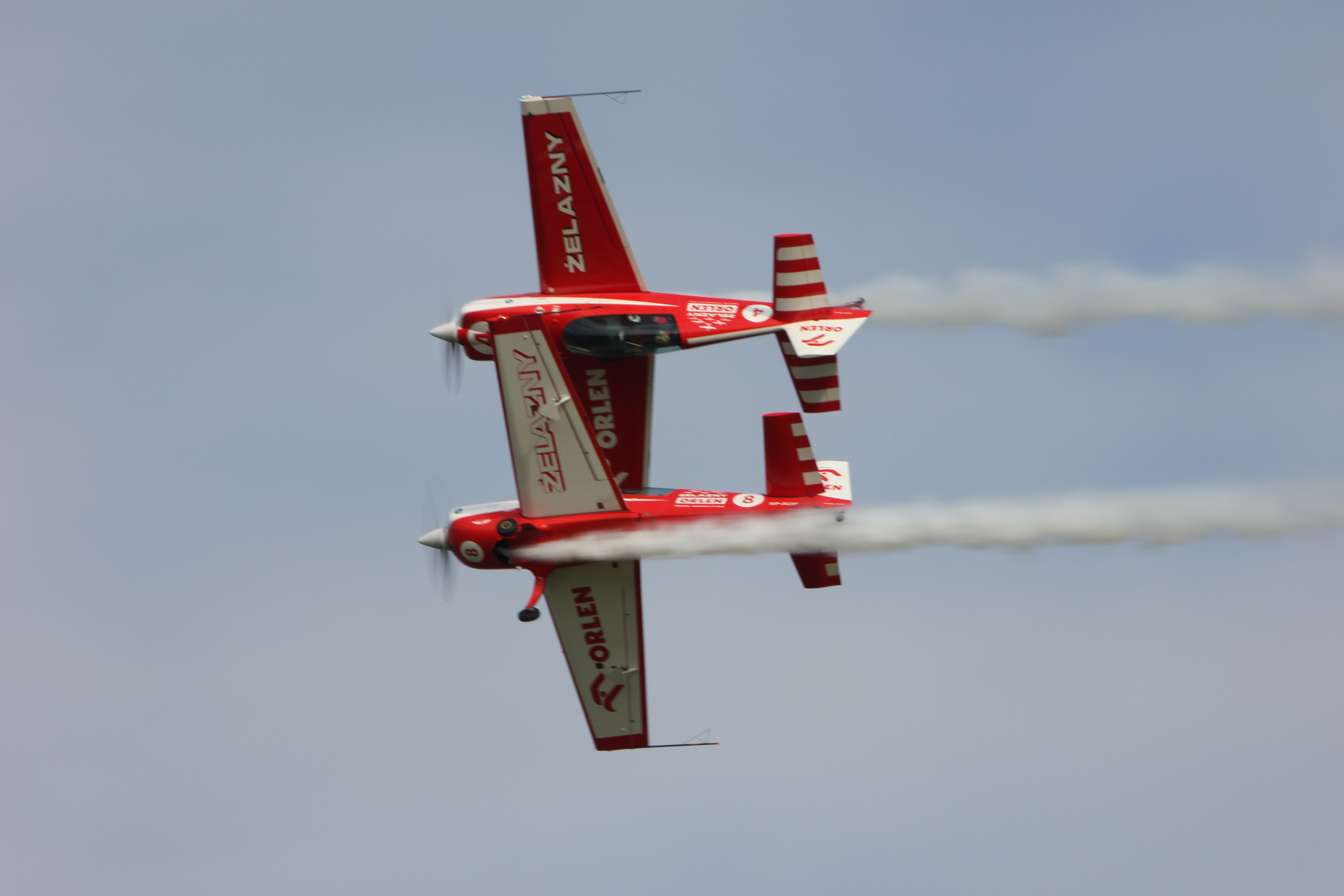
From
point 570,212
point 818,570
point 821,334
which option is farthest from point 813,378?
point 570,212

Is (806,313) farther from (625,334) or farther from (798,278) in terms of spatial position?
(625,334)

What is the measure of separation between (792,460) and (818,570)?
179cm

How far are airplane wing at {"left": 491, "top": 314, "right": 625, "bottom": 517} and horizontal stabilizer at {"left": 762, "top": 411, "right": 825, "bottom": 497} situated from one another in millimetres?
2654

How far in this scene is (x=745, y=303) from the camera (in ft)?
96.1

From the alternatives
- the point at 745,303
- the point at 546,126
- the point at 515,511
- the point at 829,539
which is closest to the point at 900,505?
the point at 829,539

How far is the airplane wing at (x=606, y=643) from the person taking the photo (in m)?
29.8

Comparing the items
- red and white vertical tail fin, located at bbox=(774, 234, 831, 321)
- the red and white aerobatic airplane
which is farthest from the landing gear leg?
red and white vertical tail fin, located at bbox=(774, 234, 831, 321)

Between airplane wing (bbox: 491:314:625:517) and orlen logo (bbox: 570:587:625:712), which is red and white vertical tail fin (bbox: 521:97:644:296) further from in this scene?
orlen logo (bbox: 570:587:625:712)

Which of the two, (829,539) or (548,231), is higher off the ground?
(548,231)

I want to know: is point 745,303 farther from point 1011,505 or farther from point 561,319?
point 1011,505

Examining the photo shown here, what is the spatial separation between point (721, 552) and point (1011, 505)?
14.3 feet

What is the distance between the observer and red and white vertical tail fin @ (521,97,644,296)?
30.1 metres

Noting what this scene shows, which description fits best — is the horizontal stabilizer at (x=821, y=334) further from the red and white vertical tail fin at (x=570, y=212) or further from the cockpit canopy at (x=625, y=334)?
the red and white vertical tail fin at (x=570, y=212)

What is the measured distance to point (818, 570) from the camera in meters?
29.3
